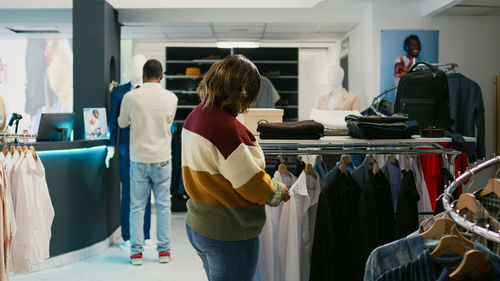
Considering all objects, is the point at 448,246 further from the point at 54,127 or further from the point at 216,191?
the point at 54,127

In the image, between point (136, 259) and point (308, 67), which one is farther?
point (308, 67)

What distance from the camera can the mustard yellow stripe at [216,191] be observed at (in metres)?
2.03

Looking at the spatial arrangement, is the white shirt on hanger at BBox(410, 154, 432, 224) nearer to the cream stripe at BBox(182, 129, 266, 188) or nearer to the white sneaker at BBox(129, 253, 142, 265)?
the cream stripe at BBox(182, 129, 266, 188)

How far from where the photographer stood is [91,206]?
4711 millimetres

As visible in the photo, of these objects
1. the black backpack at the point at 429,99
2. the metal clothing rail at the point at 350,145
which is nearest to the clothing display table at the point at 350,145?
the metal clothing rail at the point at 350,145

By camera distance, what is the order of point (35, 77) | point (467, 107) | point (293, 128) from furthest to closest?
1. point (35, 77)
2. point (467, 107)
3. point (293, 128)

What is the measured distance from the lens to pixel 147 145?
4355 millimetres

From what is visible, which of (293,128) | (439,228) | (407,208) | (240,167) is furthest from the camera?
(293,128)

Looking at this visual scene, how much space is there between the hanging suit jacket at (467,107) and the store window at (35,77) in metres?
8.16

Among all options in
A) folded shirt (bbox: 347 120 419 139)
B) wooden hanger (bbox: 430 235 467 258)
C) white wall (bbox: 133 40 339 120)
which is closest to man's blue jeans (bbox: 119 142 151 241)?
folded shirt (bbox: 347 120 419 139)

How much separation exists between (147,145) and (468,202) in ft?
10.5

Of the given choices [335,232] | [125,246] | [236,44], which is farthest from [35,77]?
[335,232]

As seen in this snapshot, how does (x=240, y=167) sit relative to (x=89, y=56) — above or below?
below

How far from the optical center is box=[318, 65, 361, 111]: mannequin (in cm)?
612
